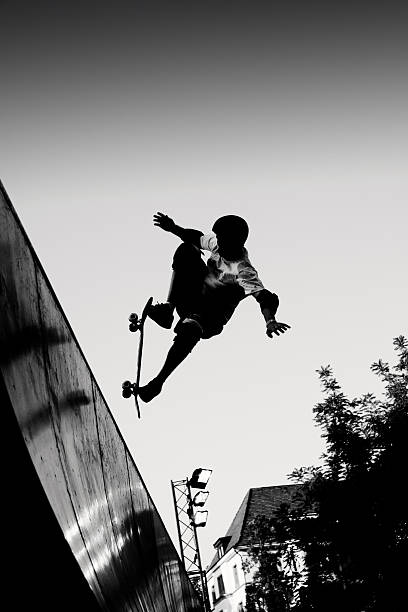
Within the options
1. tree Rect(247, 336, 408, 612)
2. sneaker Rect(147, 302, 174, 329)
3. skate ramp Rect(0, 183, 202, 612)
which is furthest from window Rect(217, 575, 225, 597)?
skate ramp Rect(0, 183, 202, 612)

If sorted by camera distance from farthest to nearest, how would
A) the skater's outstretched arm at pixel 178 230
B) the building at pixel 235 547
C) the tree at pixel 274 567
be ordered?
the building at pixel 235 547, the tree at pixel 274 567, the skater's outstretched arm at pixel 178 230

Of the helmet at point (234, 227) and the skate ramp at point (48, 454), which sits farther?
the helmet at point (234, 227)

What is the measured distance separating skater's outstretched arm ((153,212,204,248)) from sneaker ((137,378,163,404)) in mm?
920

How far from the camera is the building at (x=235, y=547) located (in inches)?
1626

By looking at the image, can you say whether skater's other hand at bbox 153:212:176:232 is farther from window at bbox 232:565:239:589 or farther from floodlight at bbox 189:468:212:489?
window at bbox 232:565:239:589

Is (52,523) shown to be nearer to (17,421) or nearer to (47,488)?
(47,488)

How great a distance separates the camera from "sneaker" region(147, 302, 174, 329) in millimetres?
3676

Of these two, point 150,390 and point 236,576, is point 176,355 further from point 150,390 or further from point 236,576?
point 236,576

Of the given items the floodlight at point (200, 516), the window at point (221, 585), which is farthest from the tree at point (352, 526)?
the window at point (221, 585)

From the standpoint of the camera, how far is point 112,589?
222 cm

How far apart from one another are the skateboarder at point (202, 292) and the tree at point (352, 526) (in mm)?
10651

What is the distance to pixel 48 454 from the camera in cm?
156

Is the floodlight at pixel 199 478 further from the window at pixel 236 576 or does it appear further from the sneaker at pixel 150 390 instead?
the window at pixel 236 576

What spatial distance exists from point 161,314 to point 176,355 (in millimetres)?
266
